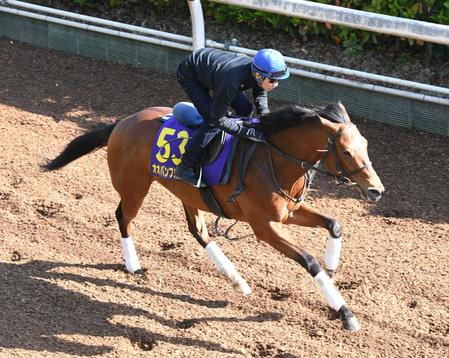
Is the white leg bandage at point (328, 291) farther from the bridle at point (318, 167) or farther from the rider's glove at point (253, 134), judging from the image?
the rider's glove at point (253, 134)

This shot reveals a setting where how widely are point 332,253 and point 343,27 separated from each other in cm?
387

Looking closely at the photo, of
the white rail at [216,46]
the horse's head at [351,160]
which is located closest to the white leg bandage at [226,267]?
the horse's head at [351,160]

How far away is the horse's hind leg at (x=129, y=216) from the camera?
8.01 metres

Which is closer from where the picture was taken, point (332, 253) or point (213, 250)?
point (332, 253)

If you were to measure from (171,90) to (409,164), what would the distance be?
307 centimetres

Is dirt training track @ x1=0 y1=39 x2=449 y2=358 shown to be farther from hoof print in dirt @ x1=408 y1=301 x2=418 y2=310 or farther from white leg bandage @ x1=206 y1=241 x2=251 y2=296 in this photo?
white leg bandage @ x1=206 y1=241 x2=251 y2=296

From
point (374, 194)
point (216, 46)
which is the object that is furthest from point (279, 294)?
point (216, 46)

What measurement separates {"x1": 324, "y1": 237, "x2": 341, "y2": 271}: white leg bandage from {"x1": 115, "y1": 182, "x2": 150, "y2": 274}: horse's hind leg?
1.68 metres

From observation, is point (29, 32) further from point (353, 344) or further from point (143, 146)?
point (353, 344)

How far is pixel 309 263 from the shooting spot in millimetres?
7027

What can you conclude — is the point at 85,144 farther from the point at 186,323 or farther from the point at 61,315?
the point at 186,323

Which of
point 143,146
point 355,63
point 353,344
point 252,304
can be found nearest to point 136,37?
point 355,63

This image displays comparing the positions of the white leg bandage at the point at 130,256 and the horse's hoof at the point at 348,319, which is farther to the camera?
the white leg bandage at the point at 130,256

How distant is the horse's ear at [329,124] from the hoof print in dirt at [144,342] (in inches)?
83.6
